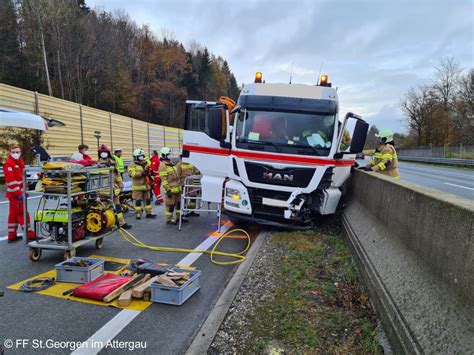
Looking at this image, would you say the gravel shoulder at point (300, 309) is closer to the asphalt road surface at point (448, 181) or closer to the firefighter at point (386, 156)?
the firefighter at point (386, 156)

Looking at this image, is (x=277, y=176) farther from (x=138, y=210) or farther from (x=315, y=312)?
(x=138, y=210)

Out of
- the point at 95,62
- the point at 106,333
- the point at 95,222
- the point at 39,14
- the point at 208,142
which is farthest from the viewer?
the point at 95,62

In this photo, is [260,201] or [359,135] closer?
[359,135]

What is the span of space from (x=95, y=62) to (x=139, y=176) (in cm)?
3869

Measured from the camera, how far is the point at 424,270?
2.78 m

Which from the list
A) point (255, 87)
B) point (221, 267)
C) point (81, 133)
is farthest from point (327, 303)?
point (81, 133)

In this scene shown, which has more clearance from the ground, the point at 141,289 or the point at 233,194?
the point at 233,194

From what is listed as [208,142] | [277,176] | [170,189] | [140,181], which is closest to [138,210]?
[140,181]

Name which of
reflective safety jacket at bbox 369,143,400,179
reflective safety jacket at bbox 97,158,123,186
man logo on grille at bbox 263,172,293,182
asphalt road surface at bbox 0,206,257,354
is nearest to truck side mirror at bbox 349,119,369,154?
reflective safety jacket at bbox 369,143,400,179

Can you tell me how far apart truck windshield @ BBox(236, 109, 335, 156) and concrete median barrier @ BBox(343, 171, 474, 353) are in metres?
2.66

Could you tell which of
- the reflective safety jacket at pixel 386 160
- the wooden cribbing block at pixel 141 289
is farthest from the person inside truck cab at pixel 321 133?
the wooden cribbing block at pixel 141 289

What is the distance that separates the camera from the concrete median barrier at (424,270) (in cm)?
213

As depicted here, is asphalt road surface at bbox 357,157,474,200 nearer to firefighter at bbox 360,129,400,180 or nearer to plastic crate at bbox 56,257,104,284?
firefighter at bbox 360,129,400,180

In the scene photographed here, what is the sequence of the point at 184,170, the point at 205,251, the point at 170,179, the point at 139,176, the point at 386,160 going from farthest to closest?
1. the point at 139,176
2. the point at 184,170
3. the point at 170,179
4. the point at 386,160
5. the point at 205,251
